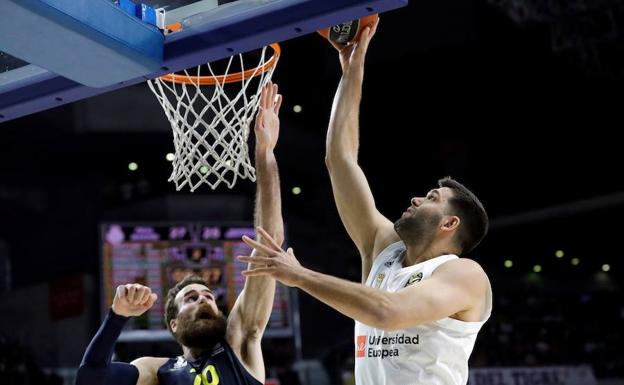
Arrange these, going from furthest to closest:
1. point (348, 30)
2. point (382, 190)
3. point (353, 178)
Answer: point (382, 190), point (348, 30), point (353, 178)

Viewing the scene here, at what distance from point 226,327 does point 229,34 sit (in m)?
1.33

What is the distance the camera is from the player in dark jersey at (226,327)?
11.8ft

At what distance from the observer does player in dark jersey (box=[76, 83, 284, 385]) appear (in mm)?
3611

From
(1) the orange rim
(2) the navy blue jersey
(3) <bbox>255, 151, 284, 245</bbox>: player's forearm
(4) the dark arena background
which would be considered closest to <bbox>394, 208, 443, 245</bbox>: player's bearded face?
(3) <bbox>255, 151, 284, 245</bbox>: player's forearm

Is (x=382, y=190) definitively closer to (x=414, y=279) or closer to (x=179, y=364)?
(x=179, y=364)

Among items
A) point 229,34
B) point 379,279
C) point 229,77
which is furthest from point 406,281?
point 229,77

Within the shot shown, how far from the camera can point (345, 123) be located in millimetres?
3551

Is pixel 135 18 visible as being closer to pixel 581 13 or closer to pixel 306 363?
pixel 581 13

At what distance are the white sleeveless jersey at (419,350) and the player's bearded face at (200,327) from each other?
Answer: 0.80m

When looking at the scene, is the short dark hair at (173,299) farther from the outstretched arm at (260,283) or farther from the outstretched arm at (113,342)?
the outstretched arm at (113,342)

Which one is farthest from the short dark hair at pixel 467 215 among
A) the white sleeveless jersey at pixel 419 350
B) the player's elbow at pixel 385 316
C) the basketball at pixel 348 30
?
the basketball at pixel 348 30

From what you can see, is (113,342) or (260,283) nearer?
(113,342)

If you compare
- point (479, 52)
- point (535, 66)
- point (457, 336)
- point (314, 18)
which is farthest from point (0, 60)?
point (535, 66)

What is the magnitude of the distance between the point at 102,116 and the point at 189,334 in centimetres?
763
